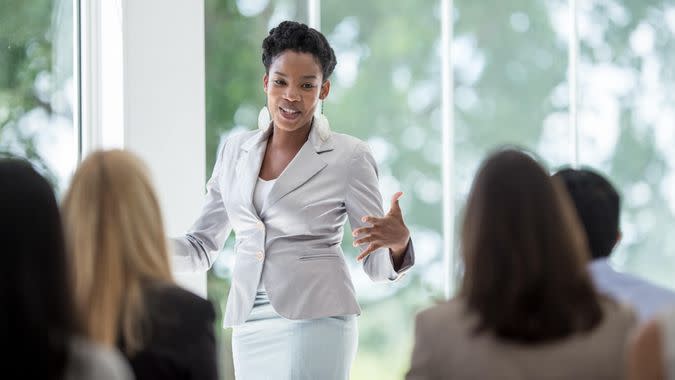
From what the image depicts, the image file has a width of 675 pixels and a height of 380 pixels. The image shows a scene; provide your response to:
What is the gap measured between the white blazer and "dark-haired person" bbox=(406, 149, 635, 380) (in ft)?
4.54

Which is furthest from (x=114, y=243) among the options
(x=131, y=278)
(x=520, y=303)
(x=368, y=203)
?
(x=368, y=203)

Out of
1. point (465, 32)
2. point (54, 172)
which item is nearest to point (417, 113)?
point (465, 32)

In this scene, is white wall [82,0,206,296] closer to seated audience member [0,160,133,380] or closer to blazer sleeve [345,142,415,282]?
blazer sleeve [345,142,415,282]

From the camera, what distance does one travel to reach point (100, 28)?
4.93 meters

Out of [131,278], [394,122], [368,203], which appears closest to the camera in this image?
[131,278]

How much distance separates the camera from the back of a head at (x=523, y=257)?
1.86 meters

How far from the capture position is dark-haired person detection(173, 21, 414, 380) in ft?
10.9

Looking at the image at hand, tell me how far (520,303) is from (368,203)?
61.0 inches

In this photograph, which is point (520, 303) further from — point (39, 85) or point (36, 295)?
point (39, 85)

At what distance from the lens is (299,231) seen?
3.34 meters

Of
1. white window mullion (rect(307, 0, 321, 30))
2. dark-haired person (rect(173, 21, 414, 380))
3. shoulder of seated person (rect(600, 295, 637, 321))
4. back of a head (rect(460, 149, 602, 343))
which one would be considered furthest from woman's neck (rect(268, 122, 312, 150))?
white window mullion (rect(307, 0, 321, 30))

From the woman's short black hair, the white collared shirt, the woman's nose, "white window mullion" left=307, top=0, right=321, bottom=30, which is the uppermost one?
"white window mullion" left=307, top=0, right=321, bottom=30

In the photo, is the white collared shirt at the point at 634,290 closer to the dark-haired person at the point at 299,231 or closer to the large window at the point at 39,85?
the dark-haired person at the point at 299,231

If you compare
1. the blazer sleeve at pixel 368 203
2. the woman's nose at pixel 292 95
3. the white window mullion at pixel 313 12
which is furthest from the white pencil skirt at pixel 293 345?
the white window mullion at pixel 313 12
